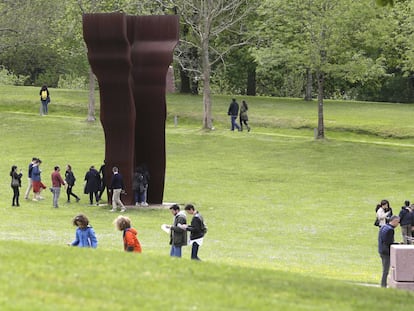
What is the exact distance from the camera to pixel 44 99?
61062mm

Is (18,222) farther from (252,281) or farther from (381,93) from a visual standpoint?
(381,93)

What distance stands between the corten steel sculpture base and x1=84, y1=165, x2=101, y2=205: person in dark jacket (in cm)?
46

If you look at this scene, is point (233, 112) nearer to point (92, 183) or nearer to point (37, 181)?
point (92, 183)

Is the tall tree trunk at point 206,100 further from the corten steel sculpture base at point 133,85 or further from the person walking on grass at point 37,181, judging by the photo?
the person walking on grass at point 37,181

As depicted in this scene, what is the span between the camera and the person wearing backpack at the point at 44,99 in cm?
6037

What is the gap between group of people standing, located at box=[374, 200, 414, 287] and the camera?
21891 millimetres

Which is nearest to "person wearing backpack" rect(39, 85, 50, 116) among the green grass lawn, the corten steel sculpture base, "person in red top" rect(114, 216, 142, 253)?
the green grass lawn

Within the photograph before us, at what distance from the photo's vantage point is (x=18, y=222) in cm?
3123

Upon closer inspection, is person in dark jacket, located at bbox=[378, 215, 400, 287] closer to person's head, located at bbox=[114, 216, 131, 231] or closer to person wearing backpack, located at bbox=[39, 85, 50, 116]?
person's head, located at bbox=[114, 216, 131, 231]

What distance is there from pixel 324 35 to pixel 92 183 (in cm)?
2142

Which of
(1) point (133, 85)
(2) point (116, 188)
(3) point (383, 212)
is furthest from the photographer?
(1) point (133, 85)

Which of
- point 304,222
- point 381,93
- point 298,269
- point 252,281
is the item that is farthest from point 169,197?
point 381,93

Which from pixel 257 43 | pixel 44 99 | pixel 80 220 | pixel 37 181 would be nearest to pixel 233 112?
pixel 257 43

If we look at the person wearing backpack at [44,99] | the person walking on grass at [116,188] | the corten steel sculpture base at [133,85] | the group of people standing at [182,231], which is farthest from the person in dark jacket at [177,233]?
the person wearing backpack at [44,99]
